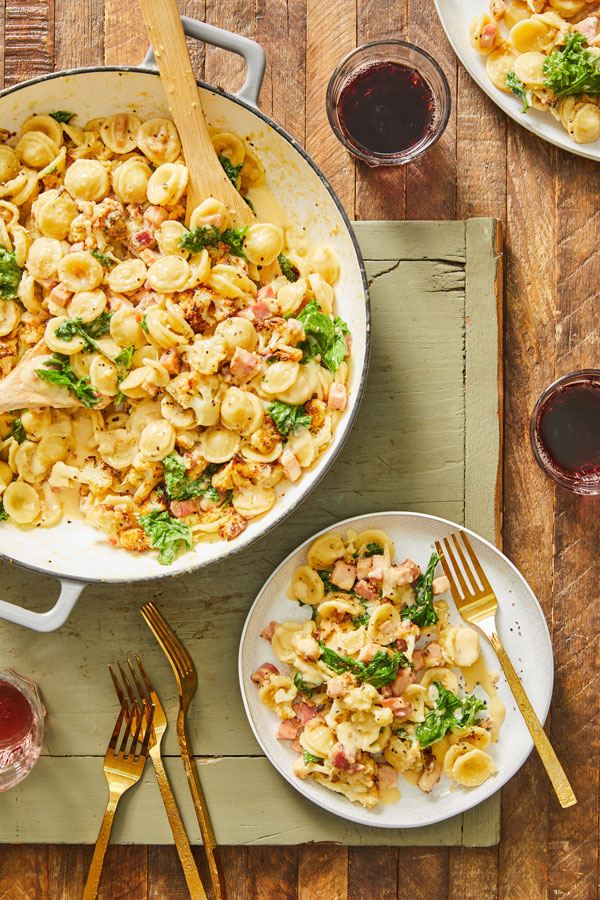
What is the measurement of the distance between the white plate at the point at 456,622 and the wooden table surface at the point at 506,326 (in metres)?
0.19

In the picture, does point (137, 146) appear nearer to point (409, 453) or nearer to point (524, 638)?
point (409, 453)

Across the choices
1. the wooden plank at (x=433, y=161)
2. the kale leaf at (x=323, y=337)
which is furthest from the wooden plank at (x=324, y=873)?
the wooden plank at (x=433, y=161)

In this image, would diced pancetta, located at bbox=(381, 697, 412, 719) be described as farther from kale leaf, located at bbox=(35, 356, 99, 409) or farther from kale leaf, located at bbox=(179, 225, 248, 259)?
kale leaf, located at bbox=(179, 225, 248, 259)

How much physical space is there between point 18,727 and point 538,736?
4.78 feet

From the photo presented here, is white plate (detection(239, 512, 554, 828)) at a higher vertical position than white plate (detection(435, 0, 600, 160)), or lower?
lower

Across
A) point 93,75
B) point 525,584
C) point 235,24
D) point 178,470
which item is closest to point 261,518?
point 178,470

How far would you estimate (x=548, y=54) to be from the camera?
82.4 inches

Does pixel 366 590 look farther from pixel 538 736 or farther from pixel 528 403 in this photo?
pixel 528 403

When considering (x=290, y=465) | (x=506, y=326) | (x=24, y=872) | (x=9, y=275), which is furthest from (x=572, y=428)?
(x=24, y=872)

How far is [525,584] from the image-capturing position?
2039mm

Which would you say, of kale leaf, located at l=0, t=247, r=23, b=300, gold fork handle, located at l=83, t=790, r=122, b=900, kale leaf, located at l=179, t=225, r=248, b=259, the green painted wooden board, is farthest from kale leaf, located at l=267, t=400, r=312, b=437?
gold fork handle, located at l=83, t=790, r=122, b=900

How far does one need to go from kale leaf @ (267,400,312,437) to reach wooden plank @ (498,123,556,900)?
0.68 m

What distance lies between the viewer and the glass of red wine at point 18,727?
2.08 m

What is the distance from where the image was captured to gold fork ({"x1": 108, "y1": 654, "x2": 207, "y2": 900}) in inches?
82.4
